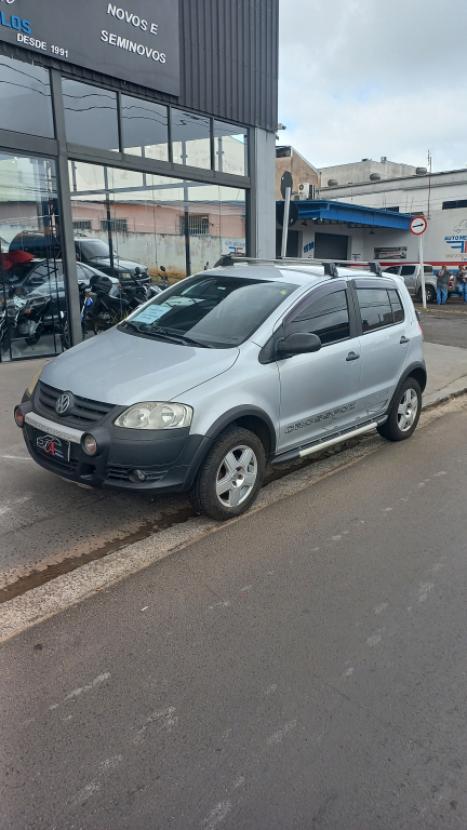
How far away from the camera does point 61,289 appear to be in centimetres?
1008

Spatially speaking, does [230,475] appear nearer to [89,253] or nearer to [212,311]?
[212,311]

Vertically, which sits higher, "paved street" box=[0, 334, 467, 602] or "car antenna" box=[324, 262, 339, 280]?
"car antenna" box=[324, 262, 339, 280]

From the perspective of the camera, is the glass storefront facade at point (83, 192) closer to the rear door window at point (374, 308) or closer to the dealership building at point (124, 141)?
the dealership building at point (124, 141)

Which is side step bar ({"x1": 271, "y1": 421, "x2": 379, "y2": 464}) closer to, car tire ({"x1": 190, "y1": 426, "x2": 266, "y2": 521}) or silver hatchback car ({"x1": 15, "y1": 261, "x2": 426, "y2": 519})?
silver hatchback car ({"x1": 15, "y1": 261, "x2": 426, "y2": 519})

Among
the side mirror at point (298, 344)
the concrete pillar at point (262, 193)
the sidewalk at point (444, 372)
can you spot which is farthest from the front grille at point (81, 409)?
the concrete pillar at point (262, 193)

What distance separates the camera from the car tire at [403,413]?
623cm

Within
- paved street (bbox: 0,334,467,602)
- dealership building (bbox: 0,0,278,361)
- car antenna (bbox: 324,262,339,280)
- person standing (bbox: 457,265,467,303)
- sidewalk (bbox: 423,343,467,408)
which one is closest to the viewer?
paved street (bbox: 0,334,467,602)

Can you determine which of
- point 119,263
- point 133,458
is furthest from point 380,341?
point 119,263

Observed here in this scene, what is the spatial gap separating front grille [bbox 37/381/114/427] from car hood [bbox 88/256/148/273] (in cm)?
698

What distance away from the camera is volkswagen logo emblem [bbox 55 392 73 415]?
4043mm

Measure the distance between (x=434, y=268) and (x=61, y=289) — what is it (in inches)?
824

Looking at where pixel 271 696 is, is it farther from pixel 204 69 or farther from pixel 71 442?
pixel 204 69

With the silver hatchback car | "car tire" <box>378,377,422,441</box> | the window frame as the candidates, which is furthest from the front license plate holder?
"car tire" <box>378,377,422,441</box>

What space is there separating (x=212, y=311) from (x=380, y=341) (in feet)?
5.78
